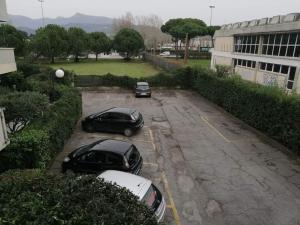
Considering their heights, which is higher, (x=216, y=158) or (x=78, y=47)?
(x=78, y=47)

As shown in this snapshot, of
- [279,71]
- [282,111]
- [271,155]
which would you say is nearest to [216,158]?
[271,155]

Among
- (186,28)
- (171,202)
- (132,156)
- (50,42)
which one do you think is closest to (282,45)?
(132,156)

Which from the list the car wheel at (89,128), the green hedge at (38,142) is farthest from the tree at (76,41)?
the green hedge at (38,142)

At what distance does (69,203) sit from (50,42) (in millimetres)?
55897

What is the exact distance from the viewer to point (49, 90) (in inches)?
751

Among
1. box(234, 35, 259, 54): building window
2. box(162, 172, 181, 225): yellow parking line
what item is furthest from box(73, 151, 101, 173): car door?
box(234, 35, 259, 54): building window

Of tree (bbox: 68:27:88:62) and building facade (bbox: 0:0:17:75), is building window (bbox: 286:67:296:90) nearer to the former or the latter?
building facade (bbox: 0:0:17:75)

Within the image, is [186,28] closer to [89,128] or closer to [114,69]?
[114,69]

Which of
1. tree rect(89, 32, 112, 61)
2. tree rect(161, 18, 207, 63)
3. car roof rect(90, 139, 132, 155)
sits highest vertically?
tree rect(161, 18, 207, 63)

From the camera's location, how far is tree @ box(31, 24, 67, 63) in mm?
53938

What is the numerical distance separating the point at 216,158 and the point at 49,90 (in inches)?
499

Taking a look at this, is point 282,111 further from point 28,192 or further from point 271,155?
point 28,192

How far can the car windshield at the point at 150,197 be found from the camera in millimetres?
7096

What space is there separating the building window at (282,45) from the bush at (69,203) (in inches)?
898
